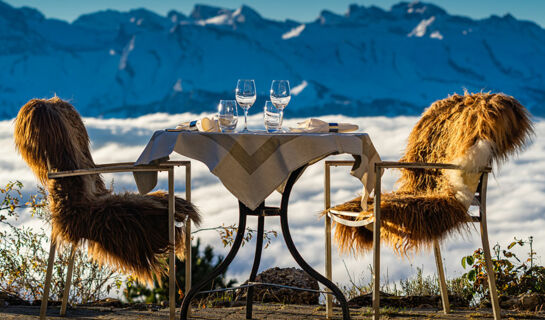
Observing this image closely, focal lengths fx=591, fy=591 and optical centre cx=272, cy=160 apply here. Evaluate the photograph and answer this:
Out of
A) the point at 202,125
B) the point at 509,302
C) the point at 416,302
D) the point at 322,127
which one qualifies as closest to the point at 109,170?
the point at 202,125

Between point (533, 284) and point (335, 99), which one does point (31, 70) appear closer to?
point (335, 99)

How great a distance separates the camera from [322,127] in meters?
2.97

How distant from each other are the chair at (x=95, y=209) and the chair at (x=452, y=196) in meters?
0.88

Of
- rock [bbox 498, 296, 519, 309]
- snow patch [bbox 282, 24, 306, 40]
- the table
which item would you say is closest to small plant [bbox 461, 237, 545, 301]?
rock [bbox 498, 296, 519, 309]

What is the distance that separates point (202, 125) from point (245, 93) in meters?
0.29

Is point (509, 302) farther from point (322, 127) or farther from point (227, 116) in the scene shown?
point (227, 116)

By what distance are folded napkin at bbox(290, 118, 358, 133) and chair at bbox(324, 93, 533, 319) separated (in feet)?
1.05

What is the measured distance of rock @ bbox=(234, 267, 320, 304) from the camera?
12.5 feet

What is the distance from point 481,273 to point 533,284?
32 centimetres

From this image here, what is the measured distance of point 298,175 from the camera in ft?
9.33

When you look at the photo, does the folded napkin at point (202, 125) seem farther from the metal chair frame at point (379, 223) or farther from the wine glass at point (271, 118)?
the metal chair frame at point (379, 223)

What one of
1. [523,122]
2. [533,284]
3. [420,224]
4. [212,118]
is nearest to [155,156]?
[212,118]

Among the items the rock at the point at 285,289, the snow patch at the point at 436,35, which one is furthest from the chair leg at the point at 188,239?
the snow patch at the point at 436,35

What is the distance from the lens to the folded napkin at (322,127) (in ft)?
9.73
